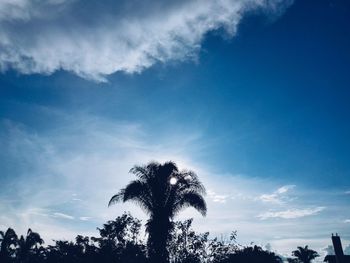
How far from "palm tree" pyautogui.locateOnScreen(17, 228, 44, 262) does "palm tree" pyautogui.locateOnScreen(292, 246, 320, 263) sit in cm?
4336

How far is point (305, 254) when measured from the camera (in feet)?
176

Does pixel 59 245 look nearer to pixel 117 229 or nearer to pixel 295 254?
pixel 117 229

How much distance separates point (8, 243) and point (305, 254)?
1906 inches

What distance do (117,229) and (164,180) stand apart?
44.2 ft

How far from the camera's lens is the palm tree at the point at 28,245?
46281mm

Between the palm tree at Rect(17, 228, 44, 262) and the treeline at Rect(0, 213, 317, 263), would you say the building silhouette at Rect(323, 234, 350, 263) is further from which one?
the palm tree at Rect(17, 228, 44, 262)

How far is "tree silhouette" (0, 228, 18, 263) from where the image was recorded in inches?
1651

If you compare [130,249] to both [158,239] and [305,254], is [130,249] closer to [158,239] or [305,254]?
[158,239]

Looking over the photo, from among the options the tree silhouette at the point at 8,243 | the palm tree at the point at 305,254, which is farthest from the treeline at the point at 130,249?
the palm tree at the point at 305,254

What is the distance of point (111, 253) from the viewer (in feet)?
73.4

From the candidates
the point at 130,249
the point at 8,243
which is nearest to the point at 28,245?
the point at 8,243

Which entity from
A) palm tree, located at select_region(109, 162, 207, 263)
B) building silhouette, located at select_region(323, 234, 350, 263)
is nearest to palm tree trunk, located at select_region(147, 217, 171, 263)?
palm tree, located at select_region(109, 162, 207, 263)

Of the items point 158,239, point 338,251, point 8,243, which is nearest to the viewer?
point 158,239

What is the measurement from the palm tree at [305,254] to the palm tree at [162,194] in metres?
43.9
